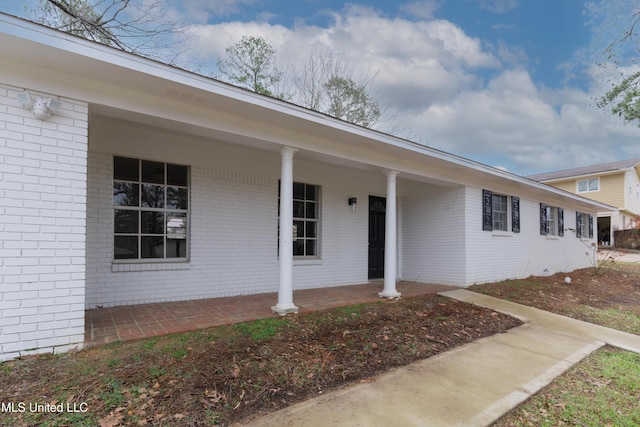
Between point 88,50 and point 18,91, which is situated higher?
point 88,50

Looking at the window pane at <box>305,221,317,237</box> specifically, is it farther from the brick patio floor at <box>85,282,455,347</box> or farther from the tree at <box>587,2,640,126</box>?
the tree at <box>587,2,640,126</box>

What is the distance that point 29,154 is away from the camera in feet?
10.5

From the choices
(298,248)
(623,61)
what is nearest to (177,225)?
(298,248)

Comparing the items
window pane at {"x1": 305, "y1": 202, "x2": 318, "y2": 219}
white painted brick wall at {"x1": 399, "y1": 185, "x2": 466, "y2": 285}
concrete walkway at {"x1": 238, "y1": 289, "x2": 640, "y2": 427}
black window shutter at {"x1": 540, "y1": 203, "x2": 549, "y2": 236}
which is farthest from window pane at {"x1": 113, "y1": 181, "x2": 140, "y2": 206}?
black window shutter at {"x1": 540, "y1": 203, "x2": 549, "y2": 236}

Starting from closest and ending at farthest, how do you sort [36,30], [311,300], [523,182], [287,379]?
[36,30], [287,379], [311,300], [523,182]

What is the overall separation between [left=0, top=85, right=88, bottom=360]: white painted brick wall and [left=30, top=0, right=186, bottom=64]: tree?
18.7ft

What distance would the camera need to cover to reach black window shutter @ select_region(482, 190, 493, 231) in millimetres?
8605

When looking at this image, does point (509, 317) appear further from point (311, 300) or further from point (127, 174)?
point (127, 174)

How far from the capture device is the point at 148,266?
17.6ft

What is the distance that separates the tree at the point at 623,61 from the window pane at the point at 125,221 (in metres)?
12.7

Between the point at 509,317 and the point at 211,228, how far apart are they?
5.65 metres

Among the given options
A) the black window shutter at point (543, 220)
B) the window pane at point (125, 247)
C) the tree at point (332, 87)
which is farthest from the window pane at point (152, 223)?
the black window shutter at point (543, 220)

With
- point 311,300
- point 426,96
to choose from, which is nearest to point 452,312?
point 311,300

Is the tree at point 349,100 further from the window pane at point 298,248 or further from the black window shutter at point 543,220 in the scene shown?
the window pane at point 298,248
